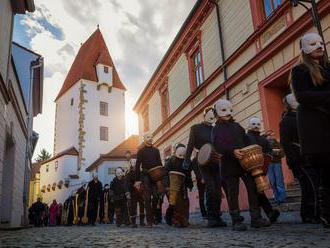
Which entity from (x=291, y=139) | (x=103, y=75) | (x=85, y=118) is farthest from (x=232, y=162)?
(x=103, y=75)

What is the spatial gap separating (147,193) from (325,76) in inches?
197

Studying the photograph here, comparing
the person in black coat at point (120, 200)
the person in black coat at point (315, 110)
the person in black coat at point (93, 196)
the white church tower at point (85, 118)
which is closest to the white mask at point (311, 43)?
the person in black coat at point (315, 110)

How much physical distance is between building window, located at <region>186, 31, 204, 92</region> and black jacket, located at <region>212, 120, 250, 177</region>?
30.2 ft

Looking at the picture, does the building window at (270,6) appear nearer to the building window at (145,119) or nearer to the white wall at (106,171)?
the building window at (145,119)

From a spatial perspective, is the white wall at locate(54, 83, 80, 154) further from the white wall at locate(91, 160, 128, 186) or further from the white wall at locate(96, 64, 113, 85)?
the white wall at locate(91, 160, 128, 186)

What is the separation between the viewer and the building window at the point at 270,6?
31.0 ft

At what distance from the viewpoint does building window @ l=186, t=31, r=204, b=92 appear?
562 inches

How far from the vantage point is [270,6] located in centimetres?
973

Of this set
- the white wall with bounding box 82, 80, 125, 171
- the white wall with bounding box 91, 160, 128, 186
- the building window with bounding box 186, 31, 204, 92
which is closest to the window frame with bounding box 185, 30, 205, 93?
the building window with bounding box 186, 31, 204, 92

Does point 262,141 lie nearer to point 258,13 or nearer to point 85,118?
point 258,13

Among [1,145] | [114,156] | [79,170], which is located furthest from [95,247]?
[79,170]

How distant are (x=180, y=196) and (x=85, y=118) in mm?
33122

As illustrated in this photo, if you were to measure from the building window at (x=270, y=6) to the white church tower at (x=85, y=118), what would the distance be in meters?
30.9

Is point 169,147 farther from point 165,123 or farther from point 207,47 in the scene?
point 207,47
